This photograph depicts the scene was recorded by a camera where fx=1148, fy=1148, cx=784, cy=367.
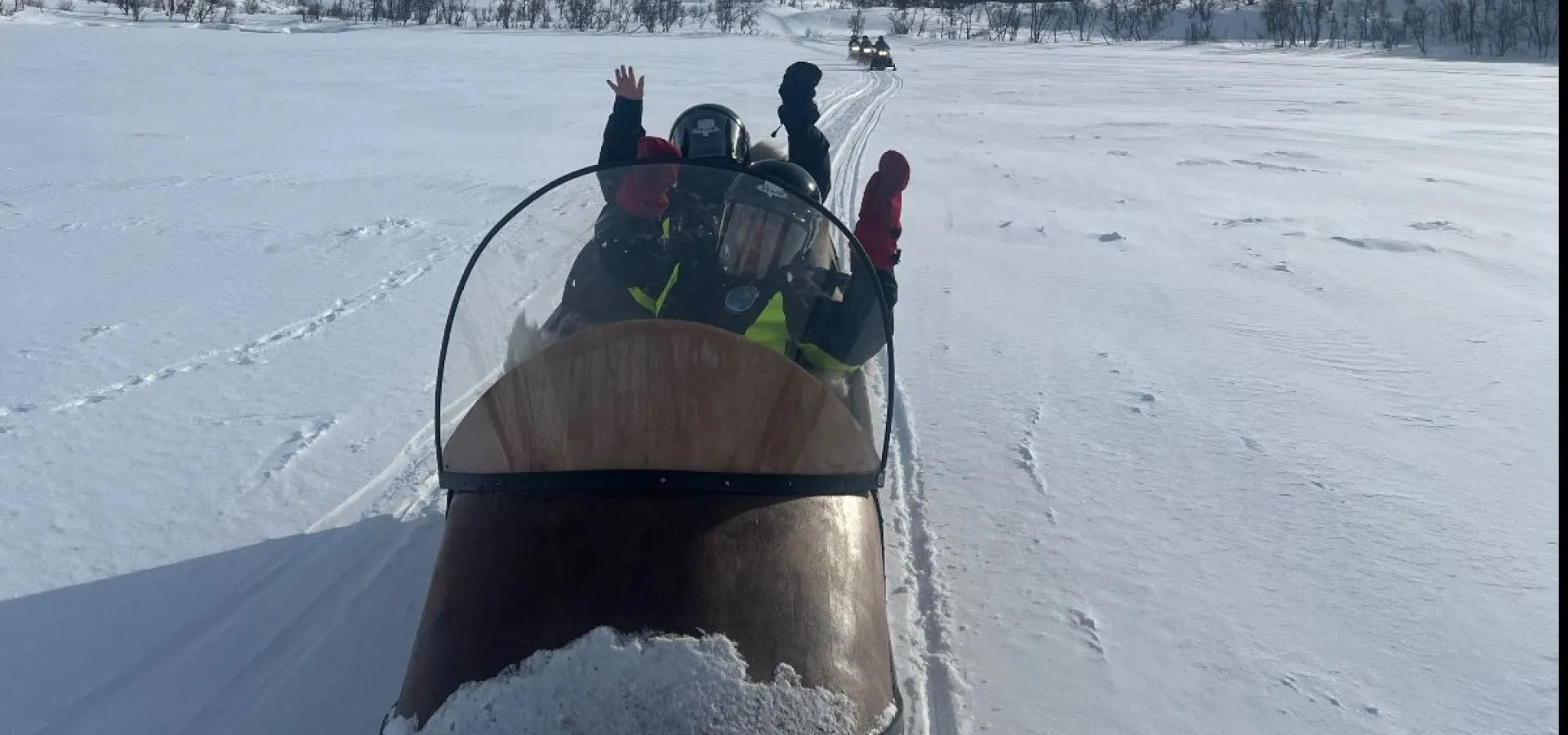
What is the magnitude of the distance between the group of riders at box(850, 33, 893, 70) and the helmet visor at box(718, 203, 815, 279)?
26226 mm

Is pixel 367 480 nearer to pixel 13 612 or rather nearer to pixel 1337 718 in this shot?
pixel 13 612

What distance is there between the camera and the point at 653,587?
2137 millimetres

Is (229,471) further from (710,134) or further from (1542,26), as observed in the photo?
(1542,26)

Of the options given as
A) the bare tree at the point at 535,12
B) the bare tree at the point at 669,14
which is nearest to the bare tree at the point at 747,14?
the bare tree at the point at 669,14

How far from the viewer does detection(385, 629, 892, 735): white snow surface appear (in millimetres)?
1940

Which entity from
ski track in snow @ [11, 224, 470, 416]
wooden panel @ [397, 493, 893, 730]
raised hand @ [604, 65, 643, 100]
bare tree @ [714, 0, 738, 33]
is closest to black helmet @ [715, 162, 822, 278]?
wooden panel @ [397, 493, 893, 730]

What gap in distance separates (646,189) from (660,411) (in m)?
0.75

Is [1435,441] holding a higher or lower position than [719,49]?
lower

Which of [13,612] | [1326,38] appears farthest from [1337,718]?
[1326,38]

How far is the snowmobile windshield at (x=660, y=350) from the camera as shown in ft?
7.75

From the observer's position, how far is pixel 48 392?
475 cm

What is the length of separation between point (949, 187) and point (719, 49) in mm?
24577

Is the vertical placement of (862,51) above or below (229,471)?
above

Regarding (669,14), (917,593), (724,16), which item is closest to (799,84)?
(917,593)
